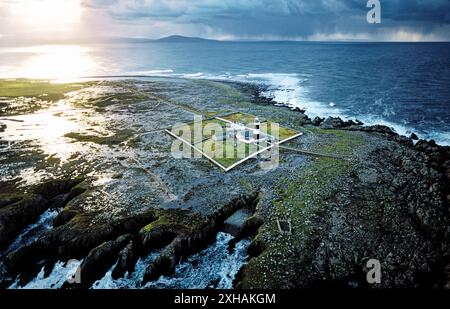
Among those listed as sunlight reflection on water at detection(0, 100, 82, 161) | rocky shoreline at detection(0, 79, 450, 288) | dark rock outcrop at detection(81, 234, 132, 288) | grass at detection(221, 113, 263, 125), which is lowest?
dark rock outcrop at detection(81, 234, 132, 288)

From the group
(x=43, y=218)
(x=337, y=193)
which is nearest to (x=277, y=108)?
(x=337, y=193)

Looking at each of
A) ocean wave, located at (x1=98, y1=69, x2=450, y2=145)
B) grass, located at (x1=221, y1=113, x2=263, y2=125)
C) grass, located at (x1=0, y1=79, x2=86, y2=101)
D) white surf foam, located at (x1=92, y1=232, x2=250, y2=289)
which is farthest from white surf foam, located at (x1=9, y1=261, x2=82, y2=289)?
grass, located at (x1=0, y1=79, x2=86, y2=101)

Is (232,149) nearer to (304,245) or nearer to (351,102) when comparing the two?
(304,245)

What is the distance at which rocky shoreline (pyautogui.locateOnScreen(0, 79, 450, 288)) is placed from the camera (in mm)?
22797

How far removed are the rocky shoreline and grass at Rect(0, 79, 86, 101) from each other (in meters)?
42.9

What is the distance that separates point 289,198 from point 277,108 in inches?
1502

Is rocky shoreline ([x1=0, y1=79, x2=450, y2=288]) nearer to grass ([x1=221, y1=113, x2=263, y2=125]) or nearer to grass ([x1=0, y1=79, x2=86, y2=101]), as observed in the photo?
grass ([x1=221, y1=113, x2=263, y2=125])

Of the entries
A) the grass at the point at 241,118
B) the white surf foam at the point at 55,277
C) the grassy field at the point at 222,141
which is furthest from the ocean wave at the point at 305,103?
the white surf foam at the point at 55,277

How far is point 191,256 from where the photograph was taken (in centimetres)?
2517

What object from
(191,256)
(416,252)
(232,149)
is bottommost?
(191,256)

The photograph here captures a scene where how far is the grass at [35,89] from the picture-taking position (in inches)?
3123

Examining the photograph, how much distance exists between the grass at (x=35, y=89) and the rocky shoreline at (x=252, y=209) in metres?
42.9

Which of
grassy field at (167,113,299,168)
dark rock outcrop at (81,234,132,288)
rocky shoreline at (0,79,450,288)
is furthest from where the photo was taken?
grassy field at (167,113,299,168)
